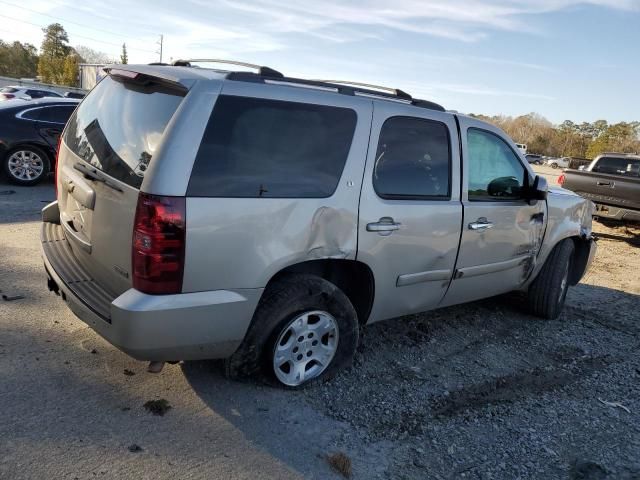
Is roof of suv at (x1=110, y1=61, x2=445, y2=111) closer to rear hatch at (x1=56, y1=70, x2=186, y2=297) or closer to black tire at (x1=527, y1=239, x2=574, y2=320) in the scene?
rear hatch at (x1=56, y1=70, x2=186, y2=297)

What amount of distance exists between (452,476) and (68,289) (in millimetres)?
2368

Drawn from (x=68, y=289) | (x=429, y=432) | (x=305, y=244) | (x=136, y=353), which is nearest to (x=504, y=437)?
(x=429, y=432)

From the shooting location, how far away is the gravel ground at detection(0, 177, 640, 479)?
265cm

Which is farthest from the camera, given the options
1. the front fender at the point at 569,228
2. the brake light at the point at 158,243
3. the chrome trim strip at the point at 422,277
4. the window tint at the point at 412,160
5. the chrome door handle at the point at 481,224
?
the front fender at the point at 569,228

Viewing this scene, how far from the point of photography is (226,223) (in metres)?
2.70

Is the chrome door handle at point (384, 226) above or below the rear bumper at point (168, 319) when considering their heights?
above

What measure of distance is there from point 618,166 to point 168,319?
11.4 metres

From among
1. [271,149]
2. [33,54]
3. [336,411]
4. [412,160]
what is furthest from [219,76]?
[33,54]

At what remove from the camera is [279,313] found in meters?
3.07

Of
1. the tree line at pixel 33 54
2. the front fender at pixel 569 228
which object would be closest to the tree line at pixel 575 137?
the tree line at pixel 33 54

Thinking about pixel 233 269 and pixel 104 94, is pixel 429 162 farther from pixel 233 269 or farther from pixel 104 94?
pixel 104 94

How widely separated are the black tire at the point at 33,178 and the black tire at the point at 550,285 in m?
8.31

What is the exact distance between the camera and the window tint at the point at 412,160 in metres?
3.42

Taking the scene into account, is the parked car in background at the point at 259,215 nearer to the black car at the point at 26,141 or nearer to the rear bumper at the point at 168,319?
the rear bumper at the point at 168,319
